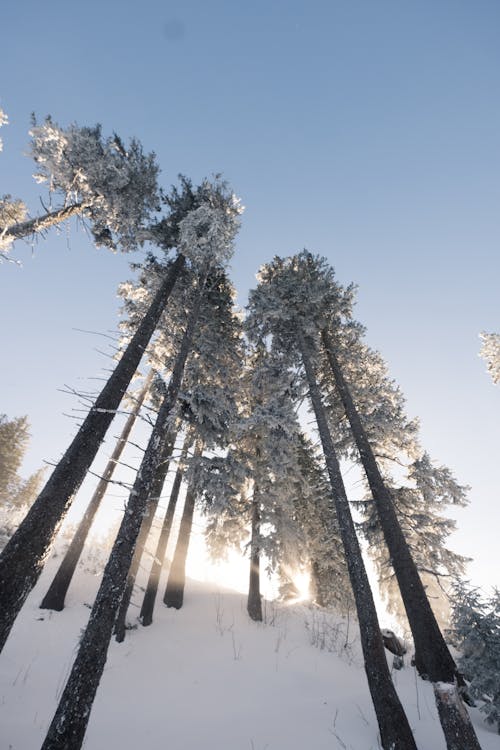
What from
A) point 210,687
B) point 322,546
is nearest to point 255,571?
point 322,546

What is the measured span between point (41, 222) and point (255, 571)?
15.2 meters

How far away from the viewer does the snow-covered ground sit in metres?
5.61

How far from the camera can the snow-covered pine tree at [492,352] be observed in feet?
41.9

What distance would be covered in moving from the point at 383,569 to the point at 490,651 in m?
6.24

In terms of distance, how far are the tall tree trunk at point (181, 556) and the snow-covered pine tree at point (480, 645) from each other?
880 cm

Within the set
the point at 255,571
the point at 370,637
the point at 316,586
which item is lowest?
the point at 370,637

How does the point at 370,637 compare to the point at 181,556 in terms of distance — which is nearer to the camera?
the point at 370,637

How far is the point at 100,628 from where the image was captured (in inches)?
202

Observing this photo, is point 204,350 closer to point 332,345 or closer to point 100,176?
point 332,345

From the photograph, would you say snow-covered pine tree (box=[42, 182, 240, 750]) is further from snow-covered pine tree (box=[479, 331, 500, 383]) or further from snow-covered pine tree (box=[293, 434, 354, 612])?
snow-covered pine tree (box=[479, 331, 500, 383])

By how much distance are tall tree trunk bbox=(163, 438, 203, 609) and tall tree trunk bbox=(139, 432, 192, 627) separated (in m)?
0.49

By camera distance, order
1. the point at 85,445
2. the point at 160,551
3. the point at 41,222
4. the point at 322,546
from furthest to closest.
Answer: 1. the point at 322,546
2. the point at 160,551
3. the point at 41,222
4. the point at 85,445

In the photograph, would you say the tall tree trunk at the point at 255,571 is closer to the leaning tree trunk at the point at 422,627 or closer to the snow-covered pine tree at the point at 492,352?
the leaning tree trunk at the point at 422,627

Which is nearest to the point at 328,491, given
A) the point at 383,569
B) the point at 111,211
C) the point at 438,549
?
the point at 383,569
